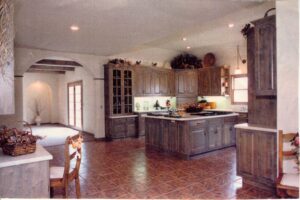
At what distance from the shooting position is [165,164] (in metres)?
4.60

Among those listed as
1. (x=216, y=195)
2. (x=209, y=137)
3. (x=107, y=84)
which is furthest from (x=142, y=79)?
(x=216, y=195)

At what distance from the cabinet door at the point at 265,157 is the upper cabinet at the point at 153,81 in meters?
4.91

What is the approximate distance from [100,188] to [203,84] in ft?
18.6

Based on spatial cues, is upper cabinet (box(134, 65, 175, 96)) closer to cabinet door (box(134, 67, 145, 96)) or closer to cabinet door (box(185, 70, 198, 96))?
cabinet door (box(134, 67, 145, 96))

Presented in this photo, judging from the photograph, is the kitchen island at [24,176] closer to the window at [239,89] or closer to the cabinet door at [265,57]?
the cabinet door at [265,57]

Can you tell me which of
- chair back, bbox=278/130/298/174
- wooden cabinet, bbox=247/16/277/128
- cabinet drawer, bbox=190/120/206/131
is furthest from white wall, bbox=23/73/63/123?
chair back, bbox=278/130/298/174

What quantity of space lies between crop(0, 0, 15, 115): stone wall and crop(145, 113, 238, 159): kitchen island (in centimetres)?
335

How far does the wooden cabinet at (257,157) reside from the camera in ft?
10.5

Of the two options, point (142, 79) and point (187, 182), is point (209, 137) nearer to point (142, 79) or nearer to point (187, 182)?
point (187, 182)

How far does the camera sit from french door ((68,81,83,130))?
9.51m

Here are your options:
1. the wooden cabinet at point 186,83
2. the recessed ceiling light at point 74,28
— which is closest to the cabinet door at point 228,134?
the wooden cabinet at point 186,83

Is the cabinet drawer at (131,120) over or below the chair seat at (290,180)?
over

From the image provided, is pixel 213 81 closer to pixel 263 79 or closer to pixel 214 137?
pixel 214 137

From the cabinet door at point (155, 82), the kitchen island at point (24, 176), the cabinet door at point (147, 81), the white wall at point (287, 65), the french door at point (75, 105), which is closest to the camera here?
the kitchen island at point (24, 176)
